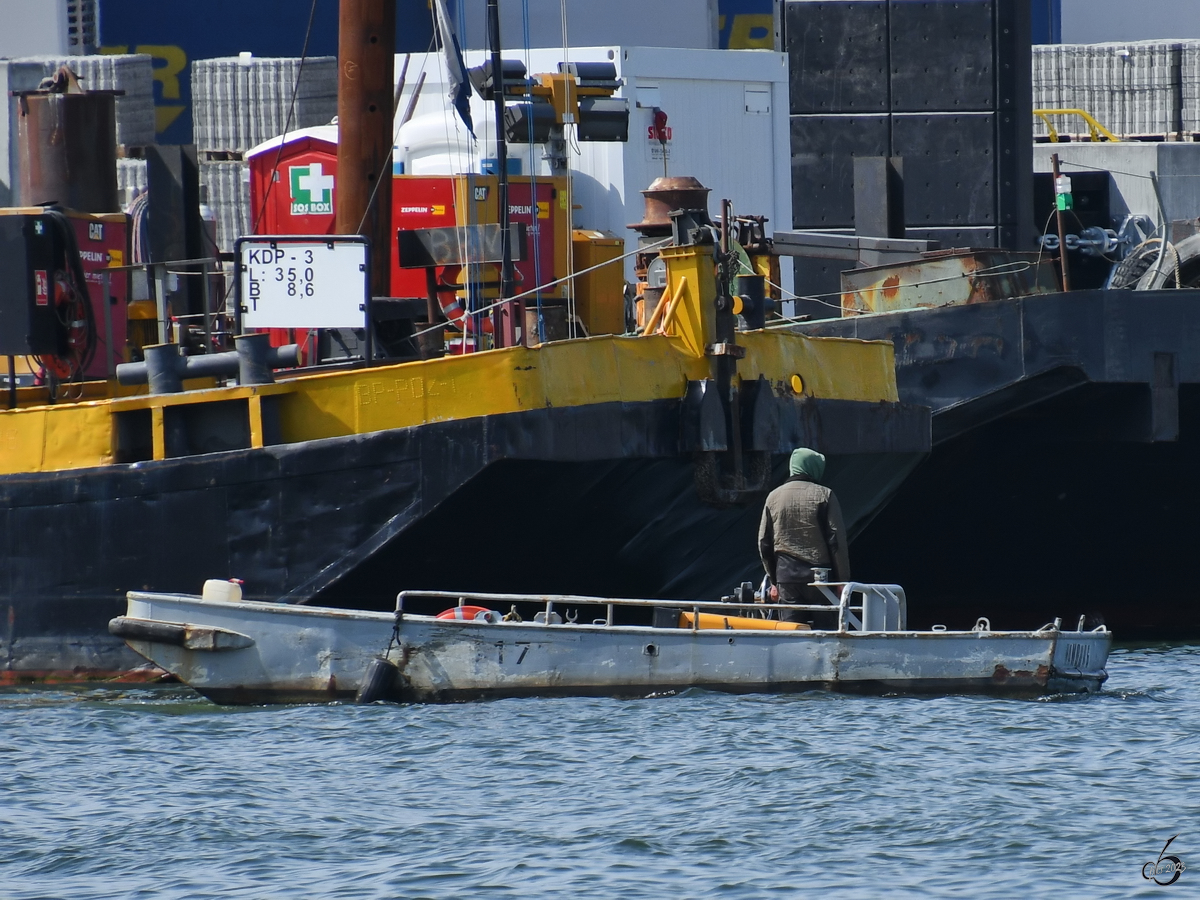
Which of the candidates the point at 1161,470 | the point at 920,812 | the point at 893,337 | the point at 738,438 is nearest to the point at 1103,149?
the point at 1161,470

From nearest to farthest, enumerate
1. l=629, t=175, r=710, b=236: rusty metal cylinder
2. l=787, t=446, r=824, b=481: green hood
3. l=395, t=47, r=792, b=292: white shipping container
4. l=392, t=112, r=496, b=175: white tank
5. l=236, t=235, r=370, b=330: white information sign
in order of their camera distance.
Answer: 1. l=787, t=446, r=824, b=481: green hood
2. l=236, t=235, r=370, b=330: white information sign
3. l=629, t=175, r=710, b=236: rusty metal cylinder
4. l=395, t=47, r=792, b=292: white shipping container
5. l=392, t=112, r=496, b=175: white tank

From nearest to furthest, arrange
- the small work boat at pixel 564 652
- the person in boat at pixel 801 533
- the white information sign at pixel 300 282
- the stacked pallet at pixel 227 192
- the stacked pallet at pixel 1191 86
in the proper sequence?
the small work boat at pixel 564 652, the person in boat at pixel 801 533, the white information sign at pixel 300 282, the stacked pallet at pixel 227 192, the stacked pallet at pixel 1191 86

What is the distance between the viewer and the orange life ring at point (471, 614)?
1191 centimetres

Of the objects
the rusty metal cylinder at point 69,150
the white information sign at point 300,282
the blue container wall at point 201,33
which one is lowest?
the white information sign at point 300,282

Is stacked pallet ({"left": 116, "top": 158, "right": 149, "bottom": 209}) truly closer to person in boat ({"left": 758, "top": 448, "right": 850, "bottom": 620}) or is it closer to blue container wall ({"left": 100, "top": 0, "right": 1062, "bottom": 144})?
blue container wall ({"left": 100, "top": 0, "right": 1062, "bottom": 144})

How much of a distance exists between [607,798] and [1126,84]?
18.2 metres

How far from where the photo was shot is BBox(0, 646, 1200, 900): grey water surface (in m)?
8.35

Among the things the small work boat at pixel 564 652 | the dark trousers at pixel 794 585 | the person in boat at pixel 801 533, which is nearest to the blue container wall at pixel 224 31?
the small work boat at pixel 564 652

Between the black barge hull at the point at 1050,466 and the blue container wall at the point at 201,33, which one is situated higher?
the blue container wall at the point at 201,33

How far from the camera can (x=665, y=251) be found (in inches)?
508

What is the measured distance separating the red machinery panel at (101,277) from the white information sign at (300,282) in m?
1.50

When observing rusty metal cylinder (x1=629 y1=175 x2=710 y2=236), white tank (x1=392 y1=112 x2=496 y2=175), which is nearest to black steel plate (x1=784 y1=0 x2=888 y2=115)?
white tank (x1=392 y1=112 x2=496 y2=175)

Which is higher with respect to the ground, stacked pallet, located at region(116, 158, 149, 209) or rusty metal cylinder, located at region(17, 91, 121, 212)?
stacked pallet, located at region(116, 158, 149, 209)

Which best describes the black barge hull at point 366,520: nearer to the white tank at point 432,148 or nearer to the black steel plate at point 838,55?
the white tank at point 432,148
